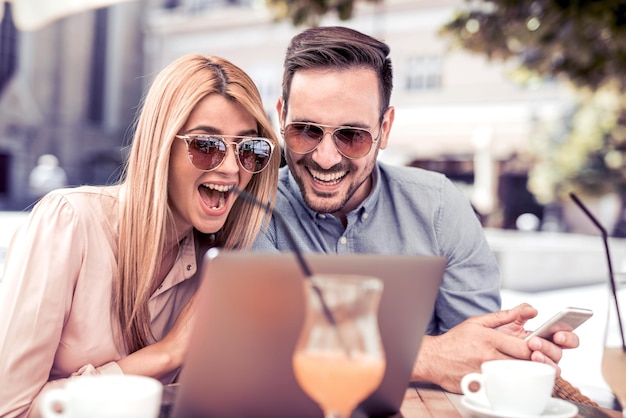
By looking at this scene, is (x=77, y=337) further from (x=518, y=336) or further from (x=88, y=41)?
(x=88, y=41)

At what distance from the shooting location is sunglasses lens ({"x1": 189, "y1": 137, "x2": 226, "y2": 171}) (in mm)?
1941

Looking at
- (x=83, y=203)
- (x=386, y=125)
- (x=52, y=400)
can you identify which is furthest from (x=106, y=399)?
(x=386, y=125)

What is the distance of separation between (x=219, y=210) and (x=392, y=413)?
818mm

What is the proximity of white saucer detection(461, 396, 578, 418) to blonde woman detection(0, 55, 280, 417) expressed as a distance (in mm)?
694

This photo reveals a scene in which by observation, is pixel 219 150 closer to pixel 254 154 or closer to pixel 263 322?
pixel 254 154

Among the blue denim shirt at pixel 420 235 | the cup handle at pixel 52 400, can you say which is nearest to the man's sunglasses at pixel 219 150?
the blue denim shirt at pixel 420 235

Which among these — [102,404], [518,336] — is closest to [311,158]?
[518,336]

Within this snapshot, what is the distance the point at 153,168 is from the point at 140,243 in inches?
7.7

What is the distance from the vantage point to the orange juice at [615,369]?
128cm

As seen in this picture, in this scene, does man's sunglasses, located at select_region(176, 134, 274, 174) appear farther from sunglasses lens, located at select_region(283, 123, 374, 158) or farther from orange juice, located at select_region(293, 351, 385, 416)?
orange juice, located at select_region(293, 351, 385, 416)

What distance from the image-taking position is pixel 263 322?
1.15 meters

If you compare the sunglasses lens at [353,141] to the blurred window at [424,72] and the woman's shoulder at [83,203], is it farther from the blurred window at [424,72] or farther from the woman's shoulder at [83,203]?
the blurred window at [424,72]

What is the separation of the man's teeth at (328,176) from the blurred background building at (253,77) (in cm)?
1493

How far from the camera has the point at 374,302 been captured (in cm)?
104
